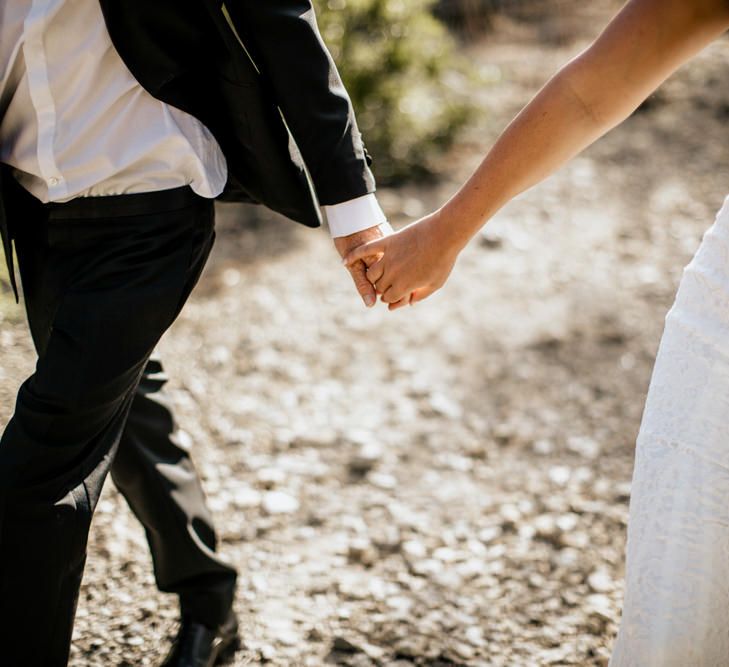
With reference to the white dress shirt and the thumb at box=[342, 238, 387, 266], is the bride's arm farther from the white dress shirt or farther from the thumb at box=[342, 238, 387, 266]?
the white dress shirt

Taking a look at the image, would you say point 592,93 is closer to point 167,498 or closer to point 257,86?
point 257,86

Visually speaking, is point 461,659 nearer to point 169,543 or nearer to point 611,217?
point 169,543

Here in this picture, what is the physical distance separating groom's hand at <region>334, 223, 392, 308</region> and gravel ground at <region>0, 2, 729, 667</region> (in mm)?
1053

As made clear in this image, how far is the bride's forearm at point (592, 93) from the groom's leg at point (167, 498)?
34.1 inches

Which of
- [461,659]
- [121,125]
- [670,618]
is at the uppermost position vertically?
[121,125]

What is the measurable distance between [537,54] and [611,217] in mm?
2821

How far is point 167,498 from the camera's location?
2.18 m

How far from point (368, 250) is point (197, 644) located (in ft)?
3.63

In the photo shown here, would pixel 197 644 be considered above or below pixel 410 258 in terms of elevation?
below

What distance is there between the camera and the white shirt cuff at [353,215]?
2.00 metres

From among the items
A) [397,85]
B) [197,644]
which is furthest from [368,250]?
[397,85]

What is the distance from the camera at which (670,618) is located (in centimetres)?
146

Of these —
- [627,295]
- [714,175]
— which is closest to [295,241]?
[627,295]

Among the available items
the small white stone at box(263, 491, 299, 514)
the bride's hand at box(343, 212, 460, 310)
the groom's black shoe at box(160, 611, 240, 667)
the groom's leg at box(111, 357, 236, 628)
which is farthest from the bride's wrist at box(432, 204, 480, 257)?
the small white stone at box(263, 491, 299, 514)
